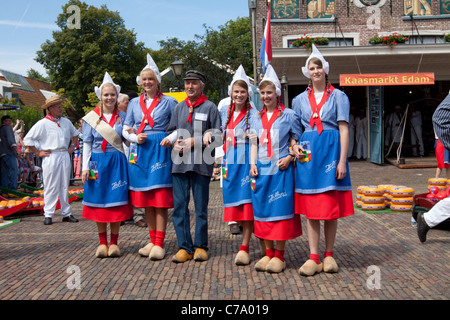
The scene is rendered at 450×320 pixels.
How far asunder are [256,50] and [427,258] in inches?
695

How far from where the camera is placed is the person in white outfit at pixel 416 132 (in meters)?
18.2

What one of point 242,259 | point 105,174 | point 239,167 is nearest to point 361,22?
point 239,167

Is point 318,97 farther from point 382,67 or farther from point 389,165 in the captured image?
point 382,67

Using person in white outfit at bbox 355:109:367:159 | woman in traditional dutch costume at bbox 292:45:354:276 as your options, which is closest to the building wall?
person in white outfit at bbox 355:109:367:159

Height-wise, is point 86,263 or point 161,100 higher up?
point 161,100

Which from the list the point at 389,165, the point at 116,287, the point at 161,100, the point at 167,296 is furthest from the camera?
the point at 389,165

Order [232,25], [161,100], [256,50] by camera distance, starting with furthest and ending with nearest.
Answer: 1. [232,25]
2. [256,50]
3. [161,100]

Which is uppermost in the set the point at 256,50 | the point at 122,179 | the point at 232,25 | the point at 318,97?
the point at 232,25

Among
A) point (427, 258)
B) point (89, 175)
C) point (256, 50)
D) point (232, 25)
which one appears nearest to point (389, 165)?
point (256, 50)

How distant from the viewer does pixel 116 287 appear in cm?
454

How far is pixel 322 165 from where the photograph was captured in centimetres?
481

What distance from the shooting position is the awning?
51.2ft

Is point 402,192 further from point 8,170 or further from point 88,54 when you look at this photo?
point 88,54

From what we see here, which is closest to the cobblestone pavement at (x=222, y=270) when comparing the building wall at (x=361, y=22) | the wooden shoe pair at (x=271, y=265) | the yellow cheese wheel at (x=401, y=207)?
the wooden shoe pair at (x=271, y=265)
